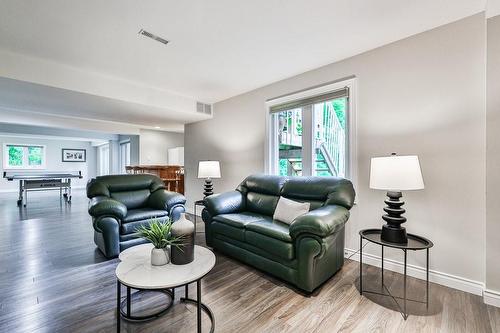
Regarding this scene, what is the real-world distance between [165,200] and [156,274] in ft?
6.77

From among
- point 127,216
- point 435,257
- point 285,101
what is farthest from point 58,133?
point 435,257

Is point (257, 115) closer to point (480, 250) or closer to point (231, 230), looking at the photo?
point (231, 230)

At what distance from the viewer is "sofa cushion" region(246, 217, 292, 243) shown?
2.12 metres

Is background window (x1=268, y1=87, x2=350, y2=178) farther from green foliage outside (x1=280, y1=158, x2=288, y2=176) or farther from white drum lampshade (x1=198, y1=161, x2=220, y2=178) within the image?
white drum lampshade (x1=198, y1=161, x2=220, y2=178)

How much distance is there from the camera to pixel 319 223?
1.90m

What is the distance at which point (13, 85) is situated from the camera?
2863 mm

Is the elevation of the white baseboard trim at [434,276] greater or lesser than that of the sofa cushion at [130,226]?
lesser

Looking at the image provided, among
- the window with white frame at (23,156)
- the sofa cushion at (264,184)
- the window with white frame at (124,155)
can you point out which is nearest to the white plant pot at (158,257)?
the sofa cushion at (264,184)

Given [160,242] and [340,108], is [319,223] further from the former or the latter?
[340,108]

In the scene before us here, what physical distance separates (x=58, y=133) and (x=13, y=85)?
6.27 meters

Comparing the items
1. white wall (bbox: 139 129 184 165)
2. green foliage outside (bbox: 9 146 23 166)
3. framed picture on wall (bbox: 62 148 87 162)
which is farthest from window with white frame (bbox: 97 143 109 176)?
white wall (bbox: 139 129 184 165)

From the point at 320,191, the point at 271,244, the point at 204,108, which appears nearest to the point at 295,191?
the point at 320,191

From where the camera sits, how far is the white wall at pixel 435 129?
202 centimetres

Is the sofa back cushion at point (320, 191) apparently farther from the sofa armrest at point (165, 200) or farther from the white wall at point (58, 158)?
the white wall at point (58, 158)
